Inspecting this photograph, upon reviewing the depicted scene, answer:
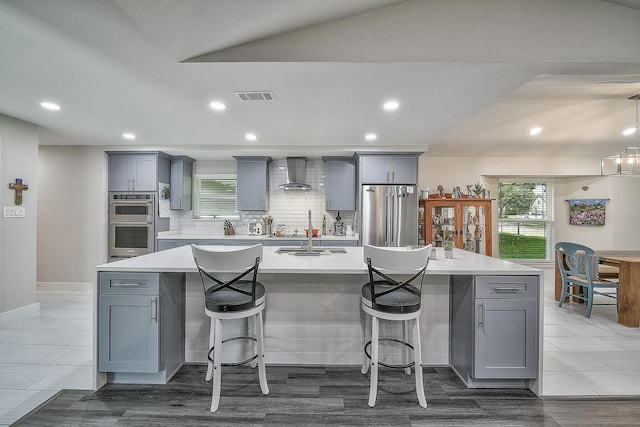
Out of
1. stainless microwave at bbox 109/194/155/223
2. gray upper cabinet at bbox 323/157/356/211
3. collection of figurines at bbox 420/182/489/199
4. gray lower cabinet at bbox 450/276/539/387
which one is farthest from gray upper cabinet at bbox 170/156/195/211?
gray lower cabinet at bbox 450/276/539/387

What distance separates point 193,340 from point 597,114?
5539 mm

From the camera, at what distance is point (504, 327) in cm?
213

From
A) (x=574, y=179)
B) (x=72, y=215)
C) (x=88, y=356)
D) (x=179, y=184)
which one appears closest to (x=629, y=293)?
(x=574, y=179)

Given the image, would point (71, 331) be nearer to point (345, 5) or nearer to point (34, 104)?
point (34, 104)

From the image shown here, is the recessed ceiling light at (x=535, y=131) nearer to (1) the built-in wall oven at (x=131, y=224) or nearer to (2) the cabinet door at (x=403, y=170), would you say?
(2) the cabinet door at (x=403, y=170)

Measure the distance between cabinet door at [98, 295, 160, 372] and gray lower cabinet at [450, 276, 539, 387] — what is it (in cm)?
228

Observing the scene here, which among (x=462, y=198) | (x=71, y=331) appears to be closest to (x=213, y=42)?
(x=71, y=331)

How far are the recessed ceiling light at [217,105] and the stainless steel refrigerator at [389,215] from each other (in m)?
2.53

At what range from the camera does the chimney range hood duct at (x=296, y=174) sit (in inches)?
203

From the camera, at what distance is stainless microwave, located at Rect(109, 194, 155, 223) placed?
15.7 ft

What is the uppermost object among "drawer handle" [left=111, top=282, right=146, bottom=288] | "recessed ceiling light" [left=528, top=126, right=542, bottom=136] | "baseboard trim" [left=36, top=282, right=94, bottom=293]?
"recessed ceiling light" [left=528, top=126, right=542, bottom=136]

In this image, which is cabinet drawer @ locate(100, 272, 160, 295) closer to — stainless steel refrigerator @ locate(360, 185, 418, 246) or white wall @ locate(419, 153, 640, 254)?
stainless steel refrigerator @ locate(360, 185, 418, 246)

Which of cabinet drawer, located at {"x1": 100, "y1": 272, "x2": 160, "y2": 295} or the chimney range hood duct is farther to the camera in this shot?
the chimney range hood duct

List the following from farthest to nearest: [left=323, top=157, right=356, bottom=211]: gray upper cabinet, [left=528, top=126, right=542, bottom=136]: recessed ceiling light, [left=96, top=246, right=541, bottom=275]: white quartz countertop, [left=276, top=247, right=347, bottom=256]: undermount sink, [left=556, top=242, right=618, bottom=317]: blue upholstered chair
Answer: [left=323, top=157, right=356, bottom=211]: gray upper cabinet, [left=528, top=126, right=542, bottom=136]: recessed ceiling light, [left=556, top=242, right=618, bottom=317]: blue upholstered chair, [left=276, top=247, right=347, bottom=256]: undermount sink, [left=96, top=246, right=541, bottom=275]: white quartz countertop
